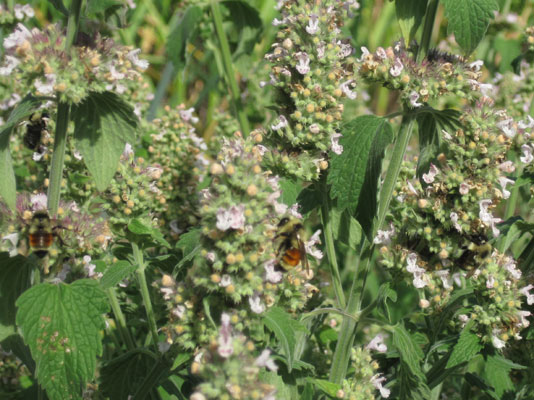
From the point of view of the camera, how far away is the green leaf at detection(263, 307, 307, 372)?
2217 mm

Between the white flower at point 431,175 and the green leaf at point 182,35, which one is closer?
the white flower at point 431,175

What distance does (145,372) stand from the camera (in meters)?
3.08

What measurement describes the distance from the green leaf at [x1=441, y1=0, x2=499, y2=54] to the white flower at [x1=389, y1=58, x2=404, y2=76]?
30 cm

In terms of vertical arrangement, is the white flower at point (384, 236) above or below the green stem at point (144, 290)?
above

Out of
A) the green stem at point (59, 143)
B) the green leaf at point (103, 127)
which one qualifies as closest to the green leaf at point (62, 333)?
the green stem at point (59, 143)

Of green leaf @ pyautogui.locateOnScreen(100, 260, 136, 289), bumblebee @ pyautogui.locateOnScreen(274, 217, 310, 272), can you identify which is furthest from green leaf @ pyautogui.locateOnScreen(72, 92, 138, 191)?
bumblebee @ pyautogui.locateOnScreen(274, 217, 310, 272)

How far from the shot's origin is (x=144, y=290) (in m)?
3.02

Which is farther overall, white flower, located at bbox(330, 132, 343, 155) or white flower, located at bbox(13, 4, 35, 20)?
white flower, located at bbox(13, 4, 35, 20)

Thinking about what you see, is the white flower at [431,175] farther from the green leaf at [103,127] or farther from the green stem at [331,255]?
the green leaf at [103,127]

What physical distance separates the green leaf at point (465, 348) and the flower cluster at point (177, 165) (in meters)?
1.44

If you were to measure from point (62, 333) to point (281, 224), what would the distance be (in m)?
0.88

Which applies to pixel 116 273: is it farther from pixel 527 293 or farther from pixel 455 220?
pixel 527 293

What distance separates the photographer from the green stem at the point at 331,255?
312 centimetres

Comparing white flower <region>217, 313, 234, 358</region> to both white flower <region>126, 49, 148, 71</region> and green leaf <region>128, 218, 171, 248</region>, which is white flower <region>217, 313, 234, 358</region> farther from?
white flower <region>126, 49, 148, 71</region>
